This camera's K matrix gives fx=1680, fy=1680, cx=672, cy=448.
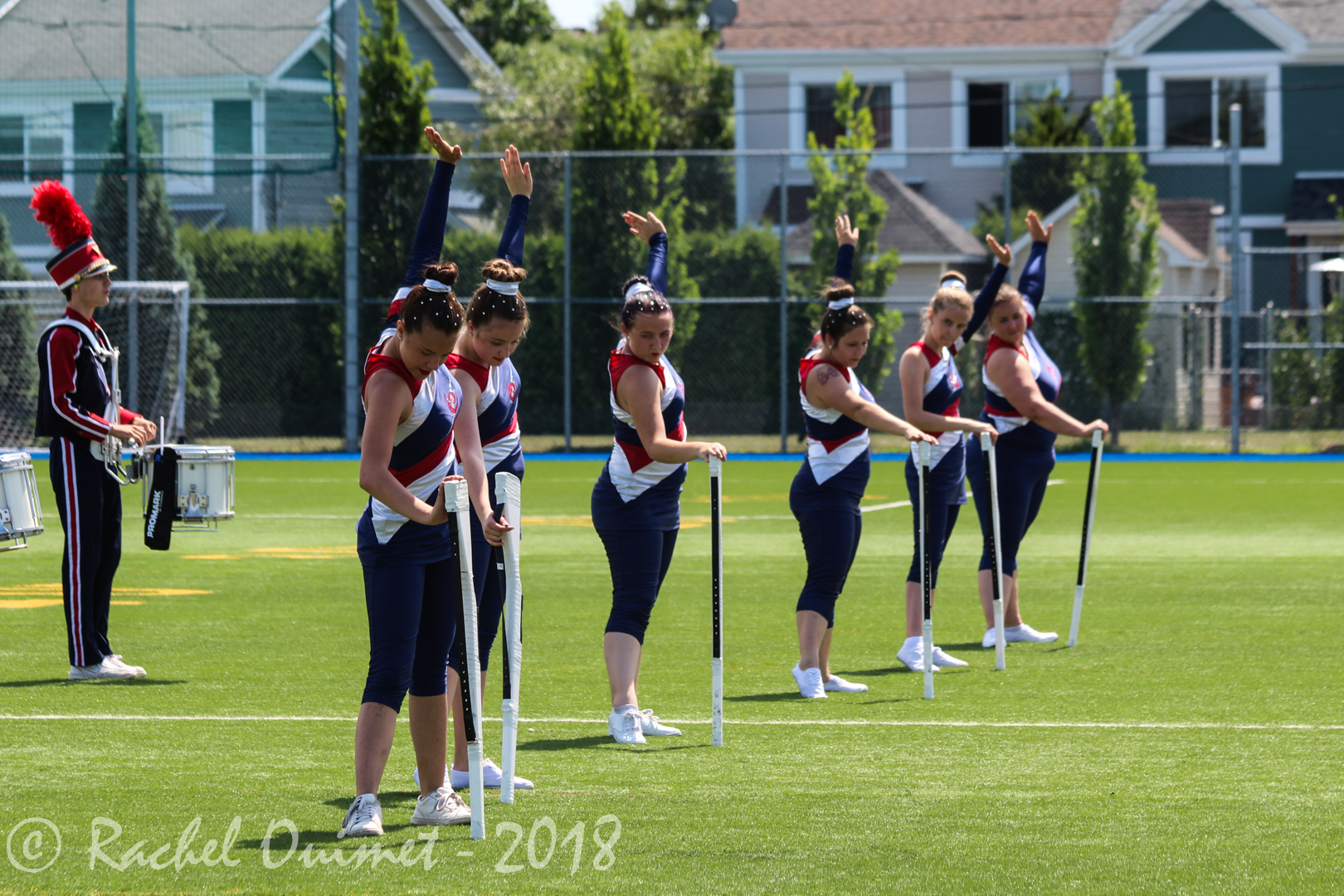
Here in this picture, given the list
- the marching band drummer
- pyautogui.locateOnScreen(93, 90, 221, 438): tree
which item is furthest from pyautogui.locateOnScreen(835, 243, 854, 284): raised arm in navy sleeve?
pyautogui.locateOnScreen(93, 90, 221, 438): tree

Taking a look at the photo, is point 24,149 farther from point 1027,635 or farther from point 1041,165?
point 1027,635

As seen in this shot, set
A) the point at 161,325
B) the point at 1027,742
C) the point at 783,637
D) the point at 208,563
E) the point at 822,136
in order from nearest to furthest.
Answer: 1. the point at 1027,742
2. the point at 783,637
3. the point at 208,563
4. the point at 161,325
5. the point at 822,136

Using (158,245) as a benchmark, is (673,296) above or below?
below

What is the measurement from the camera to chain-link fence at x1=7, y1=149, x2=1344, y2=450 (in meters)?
26.0

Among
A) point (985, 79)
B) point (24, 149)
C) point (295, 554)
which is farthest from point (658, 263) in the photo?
point (985, 79)

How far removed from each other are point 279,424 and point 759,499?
1164 cm

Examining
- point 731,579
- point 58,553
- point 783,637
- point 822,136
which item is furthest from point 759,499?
point 822,136

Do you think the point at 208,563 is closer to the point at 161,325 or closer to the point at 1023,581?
the point at 1023,581

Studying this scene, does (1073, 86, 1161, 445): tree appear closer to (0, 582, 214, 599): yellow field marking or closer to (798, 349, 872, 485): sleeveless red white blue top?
(0, 582, 214, 599): yellow field marking

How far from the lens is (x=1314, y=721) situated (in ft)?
23.3

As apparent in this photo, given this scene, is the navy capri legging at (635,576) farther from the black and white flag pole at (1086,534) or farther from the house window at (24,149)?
the house window at (24,149)

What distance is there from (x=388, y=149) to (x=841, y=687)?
67.9 feet

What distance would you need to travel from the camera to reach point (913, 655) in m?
8.80

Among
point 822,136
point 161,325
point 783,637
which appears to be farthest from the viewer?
point 822,136
